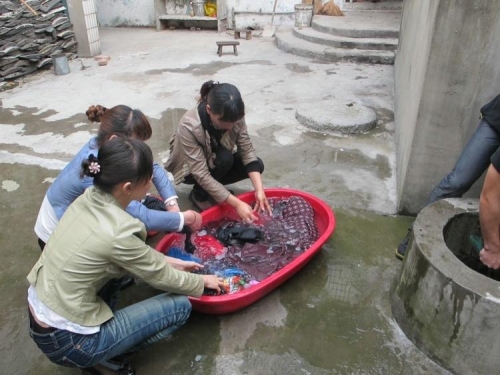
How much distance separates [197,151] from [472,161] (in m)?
1.70

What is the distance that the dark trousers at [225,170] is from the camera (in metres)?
3.04

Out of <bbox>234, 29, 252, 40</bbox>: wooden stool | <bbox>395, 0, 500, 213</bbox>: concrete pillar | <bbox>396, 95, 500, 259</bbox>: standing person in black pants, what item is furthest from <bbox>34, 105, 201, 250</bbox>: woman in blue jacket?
<bbox>234, 29, 252, 40</bbox>: wooden stool

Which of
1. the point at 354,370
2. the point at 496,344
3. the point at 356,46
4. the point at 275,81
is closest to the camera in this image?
the point at 496,344

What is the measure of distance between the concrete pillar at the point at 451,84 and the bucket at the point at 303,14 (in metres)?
6.29

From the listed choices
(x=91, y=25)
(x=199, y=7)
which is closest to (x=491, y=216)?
(x=91, y=25)

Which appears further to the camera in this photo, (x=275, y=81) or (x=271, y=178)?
(x=275, y=81)

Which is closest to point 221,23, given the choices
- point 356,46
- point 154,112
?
point 356,46

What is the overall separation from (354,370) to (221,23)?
30.7 feet

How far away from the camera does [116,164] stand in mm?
1634

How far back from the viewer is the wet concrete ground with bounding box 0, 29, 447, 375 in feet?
6.93

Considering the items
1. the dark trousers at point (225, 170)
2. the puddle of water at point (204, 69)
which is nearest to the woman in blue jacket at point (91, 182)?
the dark trousers at point (225, 170)

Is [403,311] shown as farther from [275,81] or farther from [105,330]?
A: [275,81]

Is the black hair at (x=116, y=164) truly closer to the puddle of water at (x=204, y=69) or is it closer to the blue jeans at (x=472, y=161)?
the blue jeans at (x=472, y=161)

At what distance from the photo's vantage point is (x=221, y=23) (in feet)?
32.8
